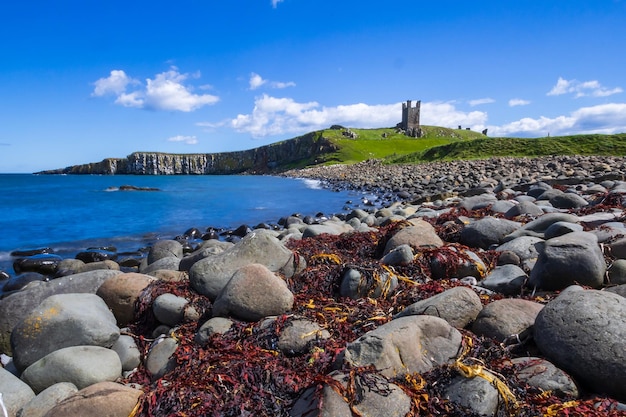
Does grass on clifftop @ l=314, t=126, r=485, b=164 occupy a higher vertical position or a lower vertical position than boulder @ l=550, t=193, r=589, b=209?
higher

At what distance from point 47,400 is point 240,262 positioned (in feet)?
10.0

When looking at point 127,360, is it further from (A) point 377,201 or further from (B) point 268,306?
(A) point 377,201

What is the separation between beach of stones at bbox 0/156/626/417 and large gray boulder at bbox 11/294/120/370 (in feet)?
0.05

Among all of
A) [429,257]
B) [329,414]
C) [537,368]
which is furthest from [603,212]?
[329,414]

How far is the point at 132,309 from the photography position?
6.38 metres

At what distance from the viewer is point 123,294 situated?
253 inches

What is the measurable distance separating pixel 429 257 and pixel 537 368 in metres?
3.13

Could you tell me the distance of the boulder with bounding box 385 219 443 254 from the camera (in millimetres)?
7367

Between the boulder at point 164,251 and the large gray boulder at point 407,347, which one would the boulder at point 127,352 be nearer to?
the large gray boulder at point 407,347

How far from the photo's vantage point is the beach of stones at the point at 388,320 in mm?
3523

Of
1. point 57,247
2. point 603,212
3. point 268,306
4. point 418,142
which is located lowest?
point 57,247

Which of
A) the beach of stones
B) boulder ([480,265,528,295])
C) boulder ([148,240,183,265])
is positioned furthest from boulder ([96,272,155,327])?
boulder ([480,265,528,295])

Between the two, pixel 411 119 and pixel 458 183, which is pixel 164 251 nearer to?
pixel 458 183

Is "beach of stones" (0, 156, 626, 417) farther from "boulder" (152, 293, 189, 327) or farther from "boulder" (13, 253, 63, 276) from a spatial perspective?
"boulder" (13, 253, 63, 276)
